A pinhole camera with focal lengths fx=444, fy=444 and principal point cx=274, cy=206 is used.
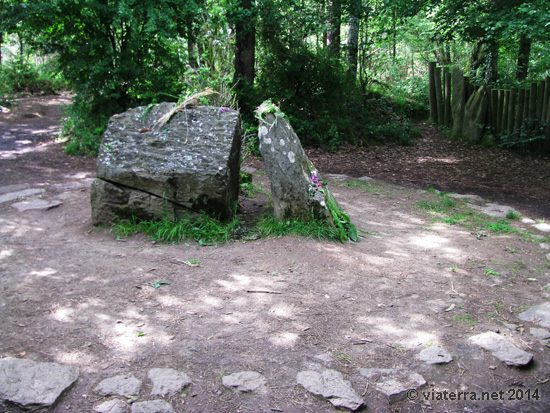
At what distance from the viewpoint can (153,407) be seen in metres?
2.18

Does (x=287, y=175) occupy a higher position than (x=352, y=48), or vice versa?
(x=352, y=48)

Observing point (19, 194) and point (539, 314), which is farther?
point (19, 194)

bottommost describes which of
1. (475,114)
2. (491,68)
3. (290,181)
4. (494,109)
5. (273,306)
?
(273,306)

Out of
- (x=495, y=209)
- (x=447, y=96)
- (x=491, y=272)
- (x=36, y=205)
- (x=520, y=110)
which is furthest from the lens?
(x=447, y=96)

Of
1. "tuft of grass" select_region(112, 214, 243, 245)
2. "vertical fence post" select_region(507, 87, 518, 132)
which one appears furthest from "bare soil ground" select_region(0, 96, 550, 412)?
"vertical fence post" select_region(507, 87, 518, 132)

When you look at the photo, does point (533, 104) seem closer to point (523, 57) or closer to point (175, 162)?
point (523, 57)

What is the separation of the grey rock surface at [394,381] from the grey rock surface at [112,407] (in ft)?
4.18

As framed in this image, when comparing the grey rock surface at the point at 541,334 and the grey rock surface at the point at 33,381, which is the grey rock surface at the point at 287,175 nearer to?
the grey rock surface at the point at 541,334

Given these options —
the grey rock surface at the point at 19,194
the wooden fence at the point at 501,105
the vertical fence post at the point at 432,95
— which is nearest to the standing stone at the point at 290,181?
the grey rock surface at the point at 19,194

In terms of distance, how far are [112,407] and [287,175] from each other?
290 cm

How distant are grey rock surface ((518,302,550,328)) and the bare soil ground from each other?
0.06 meters

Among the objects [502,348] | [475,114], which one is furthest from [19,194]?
[475,114]

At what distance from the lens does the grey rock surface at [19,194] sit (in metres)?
5.55

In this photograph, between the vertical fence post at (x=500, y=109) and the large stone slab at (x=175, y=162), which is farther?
the vertical fence post at (x=500, y=109)
